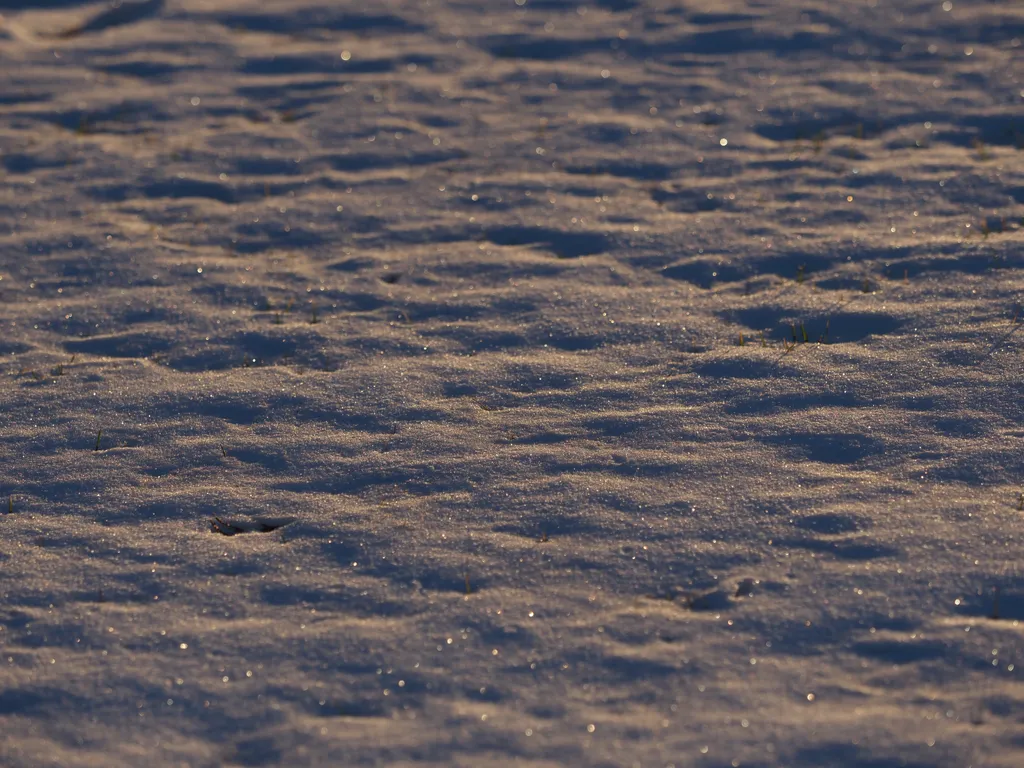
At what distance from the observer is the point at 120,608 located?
3127mm

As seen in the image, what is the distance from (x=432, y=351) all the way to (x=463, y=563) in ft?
4.14

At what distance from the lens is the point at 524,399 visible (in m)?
4.00

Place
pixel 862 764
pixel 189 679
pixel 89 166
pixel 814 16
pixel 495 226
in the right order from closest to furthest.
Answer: pixel 862 764 → pixel 189 679 → pixel 495 226 → pixel 89 166 → pixel 814 16

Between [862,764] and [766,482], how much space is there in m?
1.07

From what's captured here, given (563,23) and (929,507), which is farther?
(563,23)

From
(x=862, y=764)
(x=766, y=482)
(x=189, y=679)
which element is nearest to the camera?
(x=862, y=764)

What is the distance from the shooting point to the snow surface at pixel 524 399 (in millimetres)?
2805

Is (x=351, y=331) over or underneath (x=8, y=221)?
underneath

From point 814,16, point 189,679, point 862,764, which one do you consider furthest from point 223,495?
point 814,16

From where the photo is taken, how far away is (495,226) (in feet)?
17.0

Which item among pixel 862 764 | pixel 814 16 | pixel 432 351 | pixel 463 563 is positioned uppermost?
pixel 814 16

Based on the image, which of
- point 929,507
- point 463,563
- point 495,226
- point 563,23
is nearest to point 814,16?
point 563,23

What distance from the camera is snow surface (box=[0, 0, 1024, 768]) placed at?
9.20ft

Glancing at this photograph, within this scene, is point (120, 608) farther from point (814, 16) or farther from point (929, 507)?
point (814, 16)
